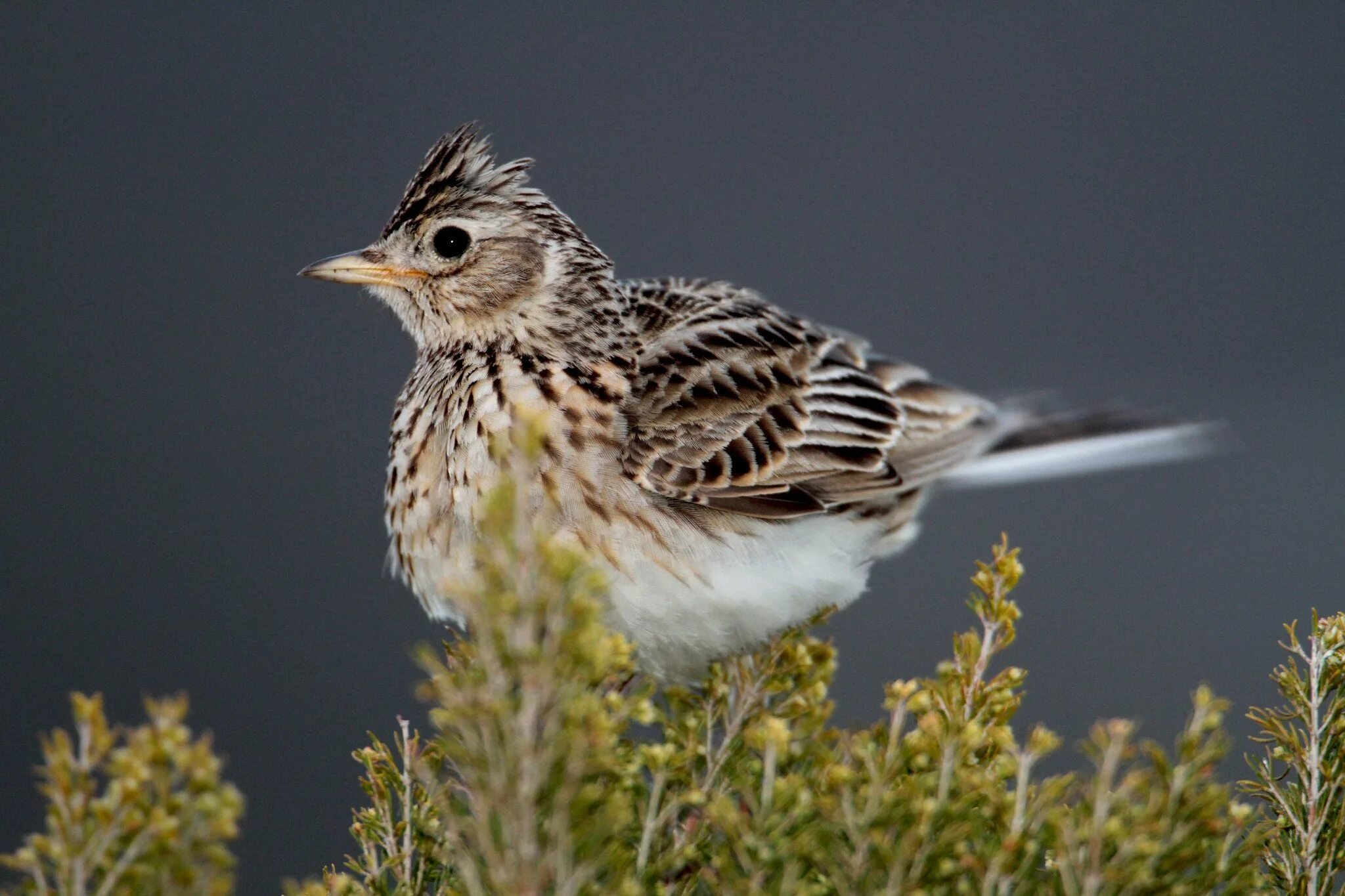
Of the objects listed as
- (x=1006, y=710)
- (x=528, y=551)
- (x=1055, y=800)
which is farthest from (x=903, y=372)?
(x=528, y=551)

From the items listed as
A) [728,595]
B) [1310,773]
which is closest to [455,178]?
[728,595]

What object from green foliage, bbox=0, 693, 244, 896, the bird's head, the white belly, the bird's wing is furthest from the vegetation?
the bird's head

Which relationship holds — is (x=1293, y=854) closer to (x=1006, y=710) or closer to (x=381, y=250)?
(x=1006, y=710)

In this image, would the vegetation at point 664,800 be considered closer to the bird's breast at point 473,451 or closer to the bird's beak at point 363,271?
the bird's breast at point 473,451

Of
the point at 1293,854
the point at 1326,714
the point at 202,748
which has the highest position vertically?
the point at 202,748

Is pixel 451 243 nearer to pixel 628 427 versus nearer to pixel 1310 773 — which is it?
pixel 628 427

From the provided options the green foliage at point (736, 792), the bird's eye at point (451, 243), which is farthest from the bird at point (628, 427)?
the green foliage at point (736, 792)

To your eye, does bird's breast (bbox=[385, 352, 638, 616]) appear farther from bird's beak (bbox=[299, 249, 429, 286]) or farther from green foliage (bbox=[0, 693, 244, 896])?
green foliage (bbox=[0, 693, 244, 896])
